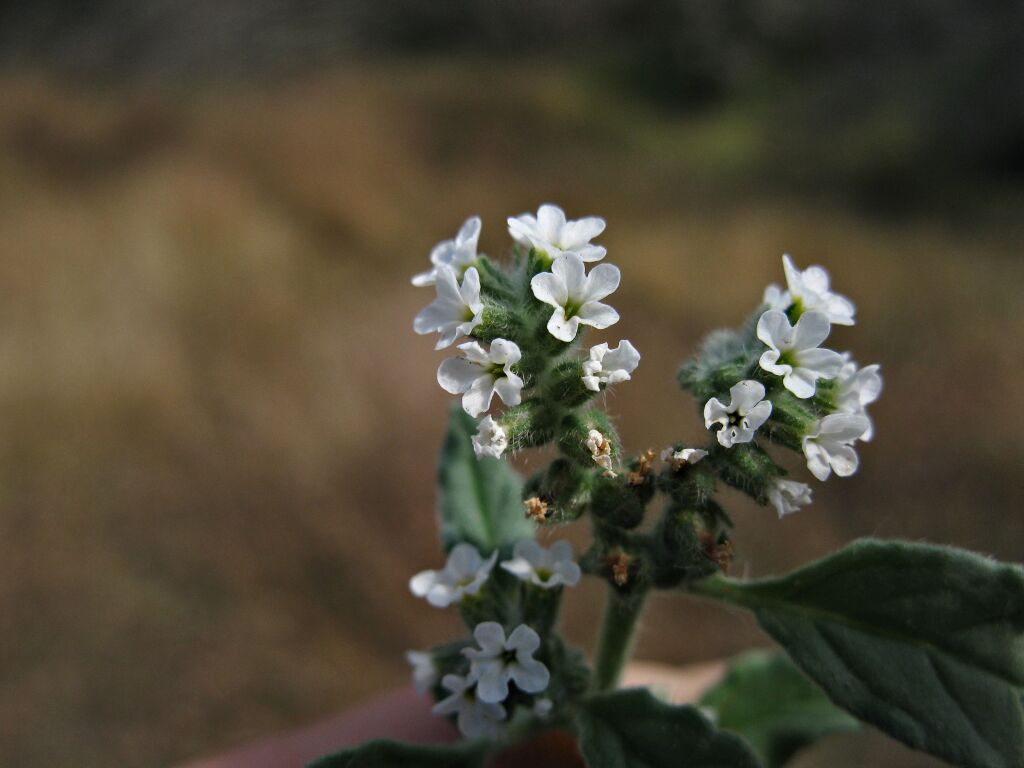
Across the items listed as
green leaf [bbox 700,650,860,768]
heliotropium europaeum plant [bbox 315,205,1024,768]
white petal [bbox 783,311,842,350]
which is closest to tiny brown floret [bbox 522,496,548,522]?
heliotropium europaeum plant [bbox 315,205,1024,768]

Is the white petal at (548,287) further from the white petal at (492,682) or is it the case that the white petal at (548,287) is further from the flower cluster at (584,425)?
the white petal at (492,682)

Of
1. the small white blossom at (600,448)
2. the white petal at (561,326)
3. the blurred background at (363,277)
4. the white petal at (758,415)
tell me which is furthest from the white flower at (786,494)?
the blurred background at (363,277)

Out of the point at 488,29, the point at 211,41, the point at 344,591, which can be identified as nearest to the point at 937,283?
the point at 344,591

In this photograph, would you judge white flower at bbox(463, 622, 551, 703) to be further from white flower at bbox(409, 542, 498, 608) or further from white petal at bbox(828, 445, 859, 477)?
white petal at bbox(828, 445, 859, 477)

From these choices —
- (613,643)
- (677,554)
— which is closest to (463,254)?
(677,554)

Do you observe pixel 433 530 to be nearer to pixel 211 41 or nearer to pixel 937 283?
pixel 937 283

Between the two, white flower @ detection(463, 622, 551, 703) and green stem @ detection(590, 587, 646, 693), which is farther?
green stem @ detection(590, 587, 646, 693)
